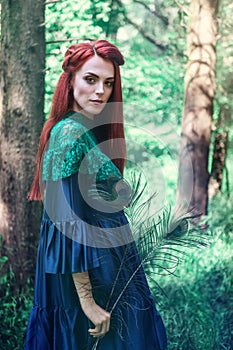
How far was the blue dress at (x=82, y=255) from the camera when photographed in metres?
2.07

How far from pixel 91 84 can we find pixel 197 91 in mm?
3480

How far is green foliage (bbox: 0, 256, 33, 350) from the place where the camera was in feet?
11.9

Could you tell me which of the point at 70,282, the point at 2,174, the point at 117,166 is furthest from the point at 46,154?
the point at 2,174

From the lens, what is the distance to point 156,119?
848 centimetres

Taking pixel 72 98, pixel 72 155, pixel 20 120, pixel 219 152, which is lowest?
pixel 72 155

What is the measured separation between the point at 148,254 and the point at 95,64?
81 cm

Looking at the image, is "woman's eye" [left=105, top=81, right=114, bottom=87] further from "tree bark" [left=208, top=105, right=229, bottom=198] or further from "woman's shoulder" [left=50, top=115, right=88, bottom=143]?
"tree bark" [left=208, top=105, right=229, bottom=198]

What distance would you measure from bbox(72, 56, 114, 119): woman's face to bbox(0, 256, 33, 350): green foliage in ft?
5.97

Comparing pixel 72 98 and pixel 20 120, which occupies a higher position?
pixel 20 120

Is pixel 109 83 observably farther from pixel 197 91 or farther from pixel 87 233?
pixel 197 91

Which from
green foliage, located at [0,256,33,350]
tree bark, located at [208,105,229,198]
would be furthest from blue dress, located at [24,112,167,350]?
tree bark, located at [208,105,229,198]

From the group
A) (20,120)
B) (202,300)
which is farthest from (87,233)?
(202,300)

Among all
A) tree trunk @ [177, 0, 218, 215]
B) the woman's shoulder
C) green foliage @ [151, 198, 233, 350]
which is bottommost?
green foliage @ [151, 198, 233, 350]

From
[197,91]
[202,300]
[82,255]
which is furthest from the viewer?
[197,91]
